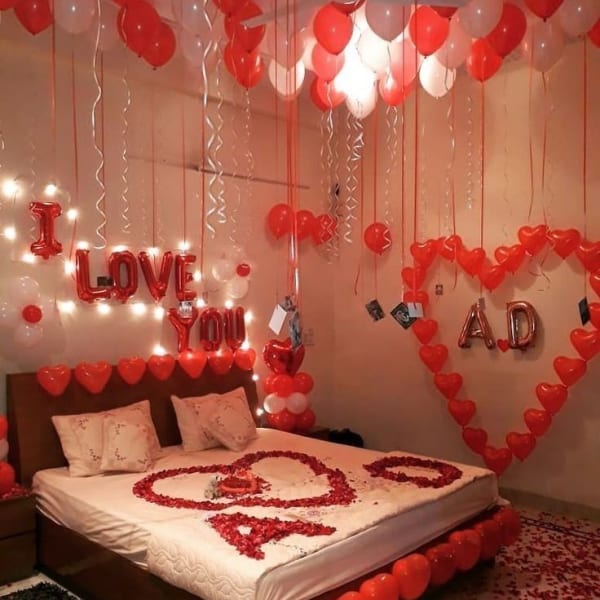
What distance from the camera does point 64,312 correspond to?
3980mm

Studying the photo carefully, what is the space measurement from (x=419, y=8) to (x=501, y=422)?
9.15ft

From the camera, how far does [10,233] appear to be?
375cm

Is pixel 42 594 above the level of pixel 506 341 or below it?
below

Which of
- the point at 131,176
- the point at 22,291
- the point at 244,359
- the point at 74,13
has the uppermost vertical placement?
the point at 74,13

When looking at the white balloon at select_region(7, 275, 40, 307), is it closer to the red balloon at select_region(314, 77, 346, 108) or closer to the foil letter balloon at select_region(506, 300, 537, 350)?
the red balloon at select_region(314, 77, 346, 108)

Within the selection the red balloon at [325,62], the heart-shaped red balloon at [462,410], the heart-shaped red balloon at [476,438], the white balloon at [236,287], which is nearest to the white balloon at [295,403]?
the white balloon at [236,287]

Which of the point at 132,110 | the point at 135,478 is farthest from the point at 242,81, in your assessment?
the point at 135,478

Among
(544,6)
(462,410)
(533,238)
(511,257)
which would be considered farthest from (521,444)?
(544,6)

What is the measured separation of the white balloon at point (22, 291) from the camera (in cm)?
351

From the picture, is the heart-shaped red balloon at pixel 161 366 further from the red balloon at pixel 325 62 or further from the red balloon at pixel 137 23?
the red balloon at pixel 325 62

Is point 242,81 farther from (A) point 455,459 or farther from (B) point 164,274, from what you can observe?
(A) point 455,459

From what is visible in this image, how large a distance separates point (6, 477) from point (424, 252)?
10.2 feet

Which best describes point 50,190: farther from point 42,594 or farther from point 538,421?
point 538,421

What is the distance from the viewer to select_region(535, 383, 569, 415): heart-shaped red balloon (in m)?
4.11
